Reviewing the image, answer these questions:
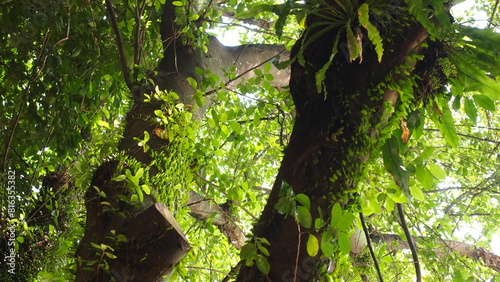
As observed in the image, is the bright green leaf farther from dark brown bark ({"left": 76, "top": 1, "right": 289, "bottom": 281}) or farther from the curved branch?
the curved branch

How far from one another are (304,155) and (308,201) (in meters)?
0.19

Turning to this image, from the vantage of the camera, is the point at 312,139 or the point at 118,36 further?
the point at 118,36

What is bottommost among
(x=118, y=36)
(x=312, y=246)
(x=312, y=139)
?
(x=312, y=246)

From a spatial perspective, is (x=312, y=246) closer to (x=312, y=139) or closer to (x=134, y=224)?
(x=312, y=139)

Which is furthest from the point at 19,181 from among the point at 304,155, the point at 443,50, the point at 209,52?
the point at 443,50

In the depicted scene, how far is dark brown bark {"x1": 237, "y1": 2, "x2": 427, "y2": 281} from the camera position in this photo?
3.73 ft

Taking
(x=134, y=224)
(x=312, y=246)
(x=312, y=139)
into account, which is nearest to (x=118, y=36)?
(x=134, y=224)

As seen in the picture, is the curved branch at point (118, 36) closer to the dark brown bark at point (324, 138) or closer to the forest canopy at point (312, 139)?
the forest canopy at point (312, 139)

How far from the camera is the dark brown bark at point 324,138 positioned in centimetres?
114

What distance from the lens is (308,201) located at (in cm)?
108

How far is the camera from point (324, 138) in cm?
122

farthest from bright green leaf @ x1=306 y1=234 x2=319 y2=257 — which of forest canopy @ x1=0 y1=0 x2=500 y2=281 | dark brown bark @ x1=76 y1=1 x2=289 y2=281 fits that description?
dark brown bark @ x1=76 y1=1 x2=289 y2=281

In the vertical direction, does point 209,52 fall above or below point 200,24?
below

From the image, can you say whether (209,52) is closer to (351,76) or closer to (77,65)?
(77,65)
